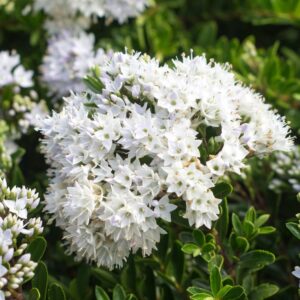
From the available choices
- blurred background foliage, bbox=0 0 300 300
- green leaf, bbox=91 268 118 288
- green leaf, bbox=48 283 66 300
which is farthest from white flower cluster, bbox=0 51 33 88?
green leaf, bbox=48 283 66 300

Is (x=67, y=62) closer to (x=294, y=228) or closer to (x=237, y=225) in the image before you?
(x=237, y=225)

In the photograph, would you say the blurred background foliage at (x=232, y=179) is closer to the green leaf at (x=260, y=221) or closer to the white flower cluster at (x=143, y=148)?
the green leaf at (x=260, y=221)

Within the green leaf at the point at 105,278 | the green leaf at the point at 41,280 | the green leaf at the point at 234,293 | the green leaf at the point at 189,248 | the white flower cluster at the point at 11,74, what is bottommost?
the green leaf at the point at 41,280

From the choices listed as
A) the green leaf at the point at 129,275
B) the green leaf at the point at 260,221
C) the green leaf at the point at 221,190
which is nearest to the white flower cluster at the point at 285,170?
the green leaf at the point at 260,221

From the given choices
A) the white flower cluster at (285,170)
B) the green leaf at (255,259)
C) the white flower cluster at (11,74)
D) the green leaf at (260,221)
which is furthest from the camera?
the white flower cluster at (11,74)

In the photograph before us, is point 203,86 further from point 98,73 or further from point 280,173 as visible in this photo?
point 280,173

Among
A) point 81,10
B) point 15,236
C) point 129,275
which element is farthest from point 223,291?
point 81,10
